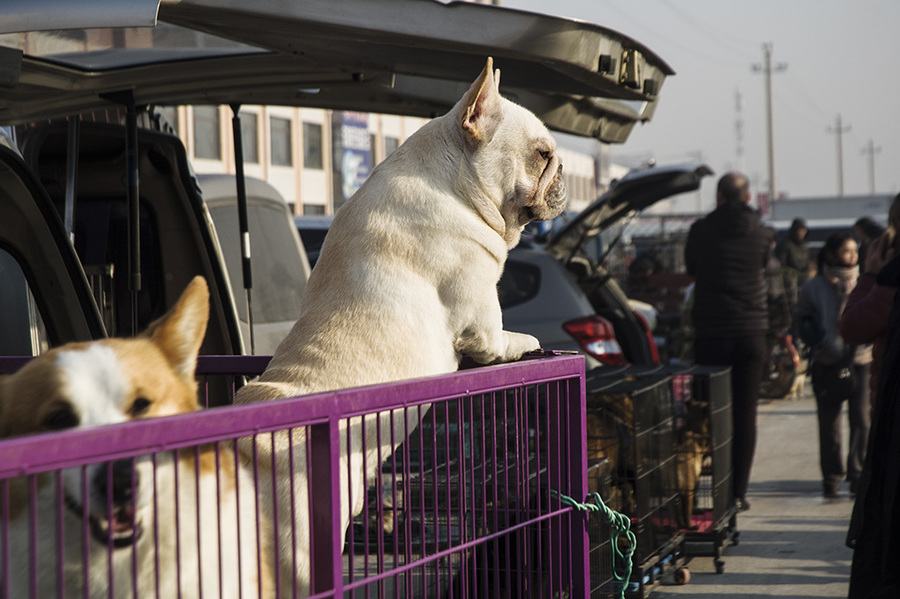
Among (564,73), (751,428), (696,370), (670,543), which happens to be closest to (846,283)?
(751,428)

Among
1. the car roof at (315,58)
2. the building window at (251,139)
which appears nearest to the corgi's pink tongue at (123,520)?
the car roof at (315,58)

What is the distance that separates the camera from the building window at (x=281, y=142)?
4600 centimetres

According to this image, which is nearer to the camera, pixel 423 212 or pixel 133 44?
pixel 423 212

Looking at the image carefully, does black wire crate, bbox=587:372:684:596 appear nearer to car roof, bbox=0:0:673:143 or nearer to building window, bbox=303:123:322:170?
car roof, bbox=0:0:673:143

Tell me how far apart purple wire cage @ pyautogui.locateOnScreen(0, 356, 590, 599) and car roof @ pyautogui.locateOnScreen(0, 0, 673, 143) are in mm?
1102

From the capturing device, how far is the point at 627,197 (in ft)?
27.3

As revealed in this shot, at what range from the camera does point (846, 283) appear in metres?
8.04

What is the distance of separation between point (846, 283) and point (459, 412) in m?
6.56

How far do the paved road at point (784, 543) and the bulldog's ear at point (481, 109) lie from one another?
3120mm

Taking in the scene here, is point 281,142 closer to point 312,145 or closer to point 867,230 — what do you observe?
point 312,145

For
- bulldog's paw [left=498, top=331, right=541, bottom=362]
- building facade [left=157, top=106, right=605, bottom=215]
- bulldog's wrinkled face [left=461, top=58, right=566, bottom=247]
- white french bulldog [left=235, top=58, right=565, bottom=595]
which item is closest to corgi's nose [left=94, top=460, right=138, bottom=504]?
white french bulldog [left=235, top=58, right=565, bottom=595]

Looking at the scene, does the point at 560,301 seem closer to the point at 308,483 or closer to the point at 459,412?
the point at 459,412

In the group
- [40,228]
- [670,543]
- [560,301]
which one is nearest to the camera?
[40,228]

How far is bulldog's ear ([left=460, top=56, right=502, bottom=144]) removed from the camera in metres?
2.83
